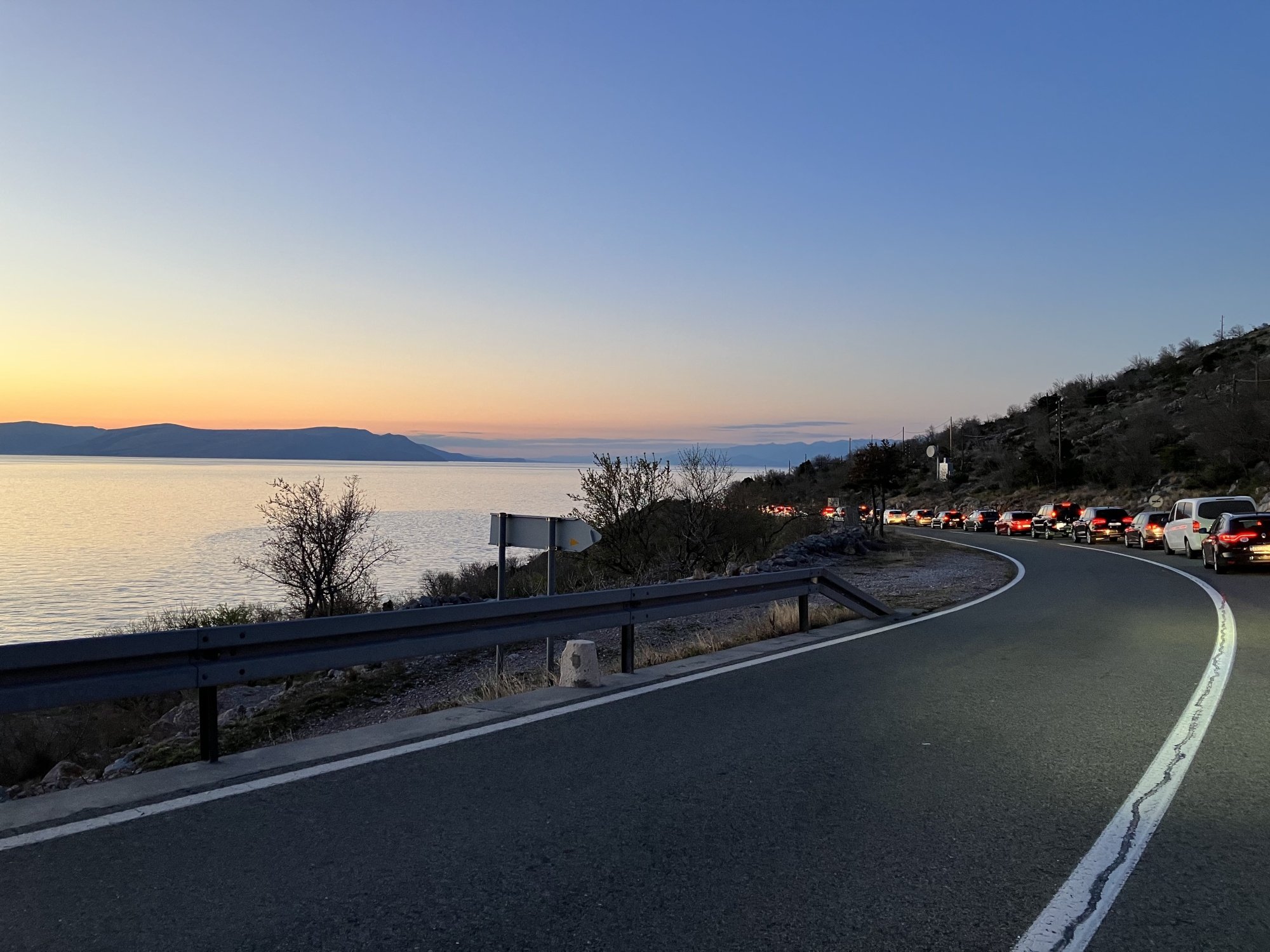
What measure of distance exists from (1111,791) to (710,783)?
7.63 feet

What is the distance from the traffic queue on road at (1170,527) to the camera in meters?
24.4

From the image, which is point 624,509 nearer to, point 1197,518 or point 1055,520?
point 1197,518

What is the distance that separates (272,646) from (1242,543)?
25.3 meters

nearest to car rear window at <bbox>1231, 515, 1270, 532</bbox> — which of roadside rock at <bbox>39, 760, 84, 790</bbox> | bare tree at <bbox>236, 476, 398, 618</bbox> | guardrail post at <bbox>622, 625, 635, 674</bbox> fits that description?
guardrail post at <bbox>622, 625, 635, 674</bbox>

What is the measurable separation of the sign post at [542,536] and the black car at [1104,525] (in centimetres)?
3848

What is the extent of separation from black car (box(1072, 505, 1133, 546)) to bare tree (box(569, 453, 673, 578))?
2192 cm

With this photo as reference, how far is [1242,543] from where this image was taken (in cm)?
2431

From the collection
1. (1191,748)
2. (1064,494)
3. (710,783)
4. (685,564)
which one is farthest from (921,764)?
(1064,494)

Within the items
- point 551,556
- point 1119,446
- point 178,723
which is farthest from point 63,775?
point 1119,446

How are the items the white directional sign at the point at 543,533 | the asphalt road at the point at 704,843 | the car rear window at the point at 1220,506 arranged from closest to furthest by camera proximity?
the asphalt road at the point at 704,843
the white directional sign at the point at 543,533
the car rear window at the point at 1220,506

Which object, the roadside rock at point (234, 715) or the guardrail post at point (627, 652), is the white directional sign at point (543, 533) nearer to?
the guardrail post at point (627, 652)

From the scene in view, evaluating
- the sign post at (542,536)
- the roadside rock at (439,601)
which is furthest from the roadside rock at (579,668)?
the roadside rock at (439,601)

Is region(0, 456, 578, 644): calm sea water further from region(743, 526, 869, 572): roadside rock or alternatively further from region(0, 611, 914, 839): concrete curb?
region(0, 611, 914, 839): concrete curb

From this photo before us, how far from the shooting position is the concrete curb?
5.09 meters
